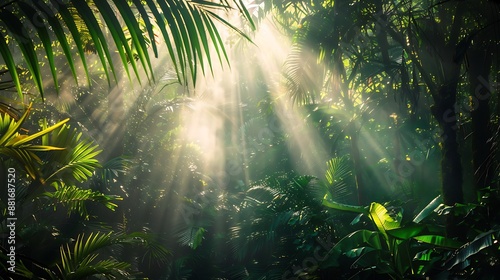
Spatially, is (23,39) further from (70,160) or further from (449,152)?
(449,152)

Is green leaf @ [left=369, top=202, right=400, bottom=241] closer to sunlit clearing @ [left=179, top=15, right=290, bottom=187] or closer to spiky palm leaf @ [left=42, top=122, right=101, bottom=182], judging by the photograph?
spiky palm leaf @ [left=42, top=122, right=101, bottom=182]

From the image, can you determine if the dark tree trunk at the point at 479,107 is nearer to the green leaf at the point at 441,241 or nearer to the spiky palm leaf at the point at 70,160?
the green leaf at the point at 441,241

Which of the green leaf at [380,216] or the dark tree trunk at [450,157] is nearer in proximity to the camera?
the dark tree trunk at [450,157]

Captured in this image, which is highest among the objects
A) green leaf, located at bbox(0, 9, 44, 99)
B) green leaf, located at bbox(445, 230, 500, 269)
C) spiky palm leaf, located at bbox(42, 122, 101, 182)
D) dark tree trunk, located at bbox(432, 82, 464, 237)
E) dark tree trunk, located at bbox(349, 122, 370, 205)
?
green leaf, located at bbox(0, 9, 44, 99)

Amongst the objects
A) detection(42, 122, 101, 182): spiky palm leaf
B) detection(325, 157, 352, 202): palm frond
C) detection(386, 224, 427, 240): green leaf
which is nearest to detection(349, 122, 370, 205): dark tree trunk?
detection(325, 157, 352, 202): palm frond

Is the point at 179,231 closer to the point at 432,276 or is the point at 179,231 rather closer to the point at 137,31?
the point at 432,276

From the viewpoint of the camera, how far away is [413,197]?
27.5 ft

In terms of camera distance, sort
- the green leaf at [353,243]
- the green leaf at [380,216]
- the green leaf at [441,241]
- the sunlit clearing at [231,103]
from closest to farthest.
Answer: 1. the green leaf at [441,241]
2. the green leaf at [380,216]
3. the green leaf at [353,243]
4. the sunlit clearing at [231,103]

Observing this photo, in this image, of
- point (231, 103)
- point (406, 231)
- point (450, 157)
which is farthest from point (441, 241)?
point (231, 103)

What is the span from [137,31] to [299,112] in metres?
9.13

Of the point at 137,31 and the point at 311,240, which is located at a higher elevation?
the point at 137,31

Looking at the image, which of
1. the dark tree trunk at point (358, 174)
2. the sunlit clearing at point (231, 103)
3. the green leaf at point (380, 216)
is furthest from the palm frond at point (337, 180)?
the sunlit clearing at point (231, 103)

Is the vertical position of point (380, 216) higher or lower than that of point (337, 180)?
higher

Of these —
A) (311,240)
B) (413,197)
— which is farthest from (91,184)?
(413,197)
